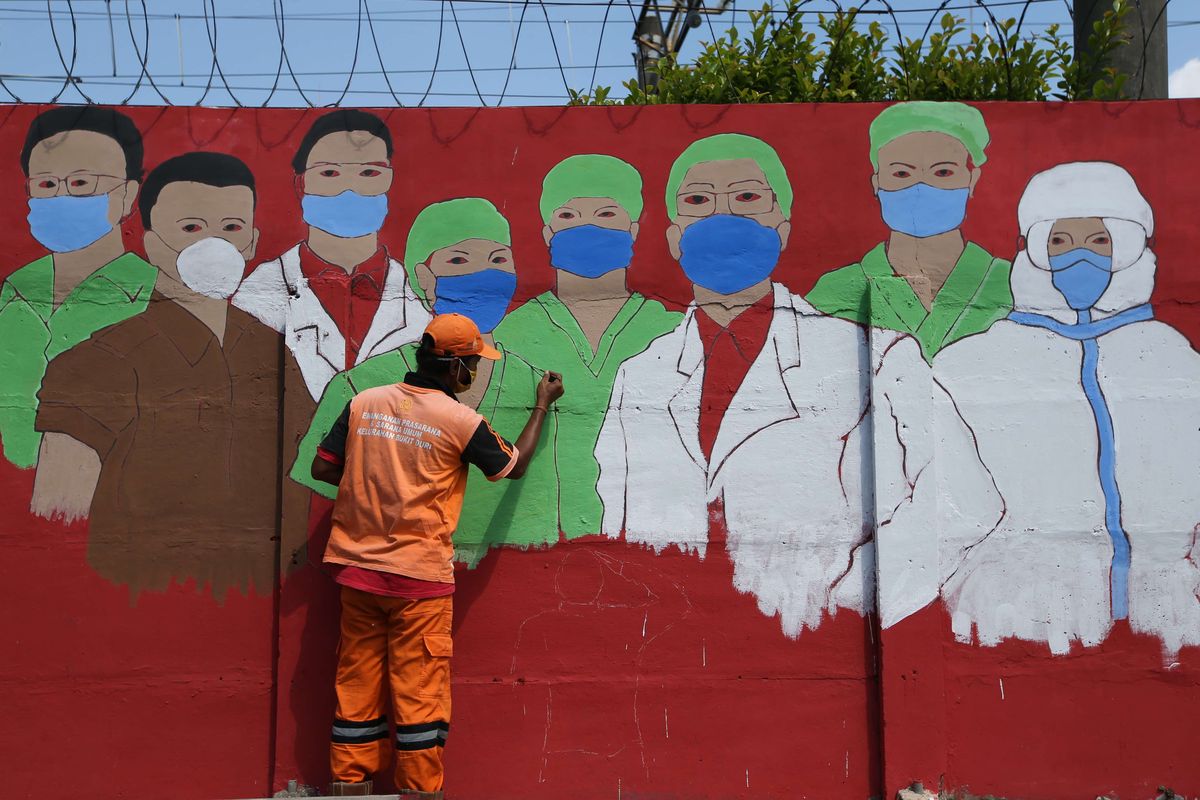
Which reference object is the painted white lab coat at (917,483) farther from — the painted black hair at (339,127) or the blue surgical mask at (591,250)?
the painted black hair at (339,127)

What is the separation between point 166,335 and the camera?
12.8ft

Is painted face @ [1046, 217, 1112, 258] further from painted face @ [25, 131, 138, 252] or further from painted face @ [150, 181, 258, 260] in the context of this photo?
painted face @ [25, 131, 138, 252]

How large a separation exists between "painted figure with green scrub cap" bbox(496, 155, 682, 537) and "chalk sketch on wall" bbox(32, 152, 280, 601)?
3.47 feet

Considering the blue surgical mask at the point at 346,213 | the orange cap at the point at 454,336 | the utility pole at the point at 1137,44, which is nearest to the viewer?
the orange cap at the point at 454,336

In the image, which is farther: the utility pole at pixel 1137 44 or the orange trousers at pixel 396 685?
the utility pole at pixel 1137 44

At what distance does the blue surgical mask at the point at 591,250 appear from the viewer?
3.97 metres

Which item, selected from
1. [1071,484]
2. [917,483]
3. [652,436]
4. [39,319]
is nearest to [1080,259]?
[1071,484]

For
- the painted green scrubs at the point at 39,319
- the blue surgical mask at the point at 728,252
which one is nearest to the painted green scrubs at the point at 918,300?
the blue surgical mask at the point at 728,252

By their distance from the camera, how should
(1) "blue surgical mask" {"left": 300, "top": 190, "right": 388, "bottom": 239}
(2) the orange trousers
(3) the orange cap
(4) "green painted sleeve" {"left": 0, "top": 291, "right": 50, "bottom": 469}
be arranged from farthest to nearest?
(1) "blue surgical mask" {"left": 300, "top": 190, "right": 388, "bottom": 239}, (4) "green painted sleeve" {"left": 0, "top": 291, "right": 50, "bottom": 469}, (3) the orange cap, (2) the orange trousers

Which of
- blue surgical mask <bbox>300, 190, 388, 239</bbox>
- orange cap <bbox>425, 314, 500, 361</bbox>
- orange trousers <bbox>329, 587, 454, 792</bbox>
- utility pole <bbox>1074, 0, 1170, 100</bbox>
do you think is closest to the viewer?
orange trousers <bbox>329, 587, 454, 792</bbox>

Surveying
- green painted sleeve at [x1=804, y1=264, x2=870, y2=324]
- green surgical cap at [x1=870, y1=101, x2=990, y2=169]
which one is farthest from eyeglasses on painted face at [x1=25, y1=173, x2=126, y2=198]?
green surgical cap at [x1=870, y1=101, x2=990, y2=169]

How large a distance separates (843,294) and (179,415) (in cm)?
270

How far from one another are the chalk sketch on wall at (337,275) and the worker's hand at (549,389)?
54 centimetres

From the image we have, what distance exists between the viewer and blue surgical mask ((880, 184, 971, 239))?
13.1ft
